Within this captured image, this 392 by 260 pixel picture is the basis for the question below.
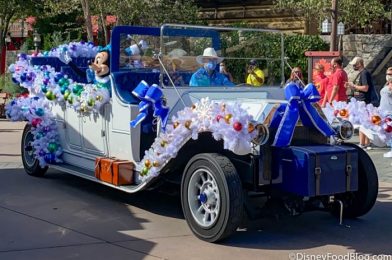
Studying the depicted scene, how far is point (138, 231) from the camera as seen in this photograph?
20.9 feet

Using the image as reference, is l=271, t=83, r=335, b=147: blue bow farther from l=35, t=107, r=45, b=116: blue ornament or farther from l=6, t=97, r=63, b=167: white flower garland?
l=35, t=107, r=45, b=116: blue ornament

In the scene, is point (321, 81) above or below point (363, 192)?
above

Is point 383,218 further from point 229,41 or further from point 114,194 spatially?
point 114,194

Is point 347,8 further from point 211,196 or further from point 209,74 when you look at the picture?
point 211,196

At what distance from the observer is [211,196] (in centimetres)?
605

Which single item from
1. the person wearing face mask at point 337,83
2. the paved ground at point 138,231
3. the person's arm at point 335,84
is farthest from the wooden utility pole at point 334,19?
the paved ground at point 138,231

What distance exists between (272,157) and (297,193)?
0.41 metres

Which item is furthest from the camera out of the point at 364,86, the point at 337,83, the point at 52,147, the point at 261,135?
the point at 364,86

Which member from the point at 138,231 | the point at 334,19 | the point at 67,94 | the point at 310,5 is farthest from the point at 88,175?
the point at 310,5

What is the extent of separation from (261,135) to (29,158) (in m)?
4.58

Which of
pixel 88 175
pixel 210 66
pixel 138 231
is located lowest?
pixel 138 231

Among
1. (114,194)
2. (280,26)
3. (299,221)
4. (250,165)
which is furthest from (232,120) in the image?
(280,26)

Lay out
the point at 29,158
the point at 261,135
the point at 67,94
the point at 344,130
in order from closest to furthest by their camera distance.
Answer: the point at 261,135 < the point at 344,130 < the point at 67,94 < the point at 29,158

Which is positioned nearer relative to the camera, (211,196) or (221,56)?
(211,196)
